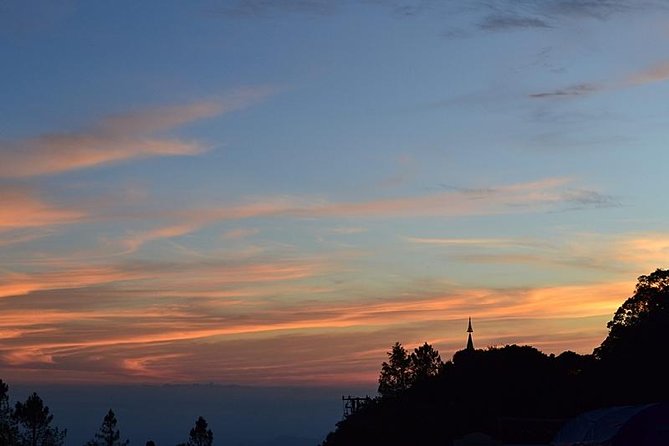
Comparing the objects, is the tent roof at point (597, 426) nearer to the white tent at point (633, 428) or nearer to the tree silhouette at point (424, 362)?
the white tent at point (633, 428)

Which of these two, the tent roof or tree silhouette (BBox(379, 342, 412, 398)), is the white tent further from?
tree silhouette (BBox(379, 342, 412, 398))

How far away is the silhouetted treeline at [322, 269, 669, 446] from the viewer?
6481 cm

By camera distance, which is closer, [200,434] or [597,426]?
[597,426]

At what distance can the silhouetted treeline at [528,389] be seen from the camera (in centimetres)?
6481

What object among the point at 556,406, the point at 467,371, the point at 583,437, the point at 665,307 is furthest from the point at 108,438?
the point at 583,437

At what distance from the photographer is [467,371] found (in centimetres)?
8844

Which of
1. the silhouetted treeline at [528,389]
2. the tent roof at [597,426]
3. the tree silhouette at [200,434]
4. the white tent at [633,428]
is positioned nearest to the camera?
the white tent at [633,428]

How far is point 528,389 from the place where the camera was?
265 feet

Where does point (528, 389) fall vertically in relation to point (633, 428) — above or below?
above

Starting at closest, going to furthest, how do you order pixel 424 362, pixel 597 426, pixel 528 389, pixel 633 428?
pixel 633 428, pixel 597 426, pixel 528 389, pixel 424 362

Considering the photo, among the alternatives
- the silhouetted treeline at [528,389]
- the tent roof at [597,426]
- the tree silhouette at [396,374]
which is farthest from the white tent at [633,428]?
the tree silhouette at [396,374]

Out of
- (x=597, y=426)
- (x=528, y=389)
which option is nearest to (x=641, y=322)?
(x=528, y=389)

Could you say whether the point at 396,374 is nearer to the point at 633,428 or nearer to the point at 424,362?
the point at 424,362

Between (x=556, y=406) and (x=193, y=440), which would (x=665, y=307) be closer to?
(x=556, y=406)
